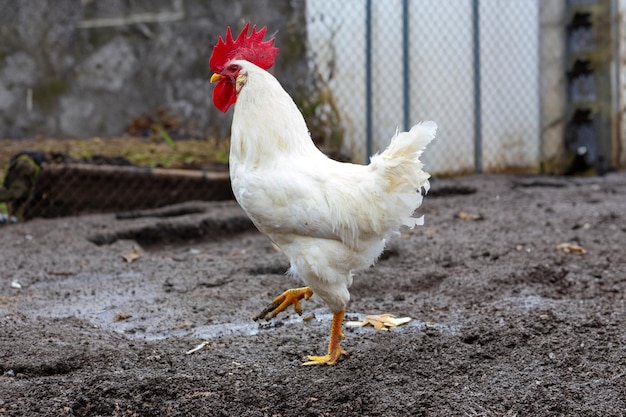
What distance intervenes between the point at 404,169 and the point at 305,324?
1.15 meters

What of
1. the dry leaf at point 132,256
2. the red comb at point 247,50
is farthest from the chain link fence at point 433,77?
the red comb at point 247,50

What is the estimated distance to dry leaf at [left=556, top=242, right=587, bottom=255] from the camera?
4.76 metres

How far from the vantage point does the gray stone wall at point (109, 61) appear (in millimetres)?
9148

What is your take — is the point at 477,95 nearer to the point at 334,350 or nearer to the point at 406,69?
the point at 406,69

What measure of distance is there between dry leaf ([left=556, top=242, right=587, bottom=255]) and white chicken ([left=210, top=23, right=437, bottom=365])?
2.04 m

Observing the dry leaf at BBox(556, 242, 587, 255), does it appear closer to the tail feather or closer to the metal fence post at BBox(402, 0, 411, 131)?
the tail feather

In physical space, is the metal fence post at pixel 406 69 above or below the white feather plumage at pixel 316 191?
above

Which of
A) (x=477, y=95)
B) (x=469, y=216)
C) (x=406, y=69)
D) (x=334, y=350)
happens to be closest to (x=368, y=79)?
(x=406, y=69)

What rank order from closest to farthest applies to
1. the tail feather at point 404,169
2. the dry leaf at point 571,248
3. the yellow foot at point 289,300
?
the tail feather at point 404,169 → the yellow foot at point 289,300 → the dry leaf at point 571,248

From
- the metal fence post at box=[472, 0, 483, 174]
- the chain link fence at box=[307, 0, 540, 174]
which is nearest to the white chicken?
the chain link fence at box=[307, 0, 540, 174]

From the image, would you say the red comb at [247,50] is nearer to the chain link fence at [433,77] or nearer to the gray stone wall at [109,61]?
the chain link fence at [433,77]

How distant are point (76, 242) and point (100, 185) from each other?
1415mm

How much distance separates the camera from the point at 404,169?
296cm

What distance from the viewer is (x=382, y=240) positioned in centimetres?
325
